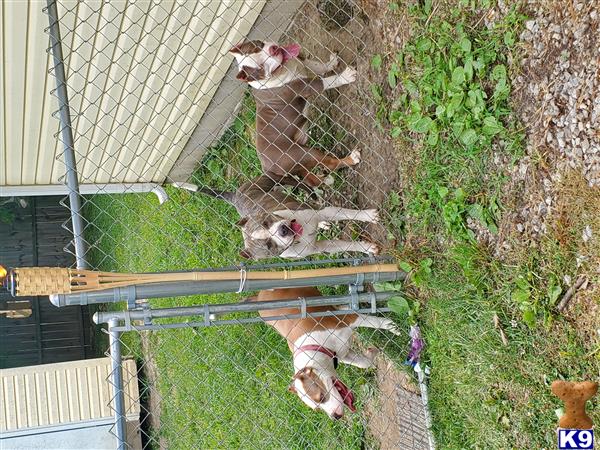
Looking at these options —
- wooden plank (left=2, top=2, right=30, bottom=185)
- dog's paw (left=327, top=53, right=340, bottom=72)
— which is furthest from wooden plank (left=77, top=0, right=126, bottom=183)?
dog's paw (left=327, top=53, right=340, bottom=72)

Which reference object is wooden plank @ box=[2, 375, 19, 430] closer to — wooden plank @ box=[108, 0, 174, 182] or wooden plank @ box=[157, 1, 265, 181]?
wooden plank @ box=[108, 0, 174, 182]

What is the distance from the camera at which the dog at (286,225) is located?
4449mm

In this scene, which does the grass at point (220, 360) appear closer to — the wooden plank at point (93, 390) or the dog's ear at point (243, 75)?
the wooden plank at point (93, 390)

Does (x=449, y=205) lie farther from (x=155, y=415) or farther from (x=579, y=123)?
(x=155, y=415)

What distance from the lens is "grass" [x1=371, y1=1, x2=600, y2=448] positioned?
332 centimetres

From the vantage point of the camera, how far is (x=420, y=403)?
4.59 metres

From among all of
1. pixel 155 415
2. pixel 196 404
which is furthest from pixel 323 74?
pixel 155 415

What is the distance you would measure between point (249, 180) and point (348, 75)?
4.64 ft

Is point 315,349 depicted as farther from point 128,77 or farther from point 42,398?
point 42,398

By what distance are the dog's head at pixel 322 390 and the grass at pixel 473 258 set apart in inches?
24.0

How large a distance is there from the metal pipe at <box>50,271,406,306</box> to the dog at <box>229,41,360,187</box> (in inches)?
58.8

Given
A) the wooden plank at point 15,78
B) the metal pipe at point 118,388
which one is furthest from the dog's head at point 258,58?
the metal pipe at point 118,388

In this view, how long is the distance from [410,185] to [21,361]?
861 cm

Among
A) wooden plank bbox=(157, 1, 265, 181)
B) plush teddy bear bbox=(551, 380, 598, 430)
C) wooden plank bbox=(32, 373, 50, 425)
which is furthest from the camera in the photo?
wooden plank bbox=(32, 373, 50, 425)
